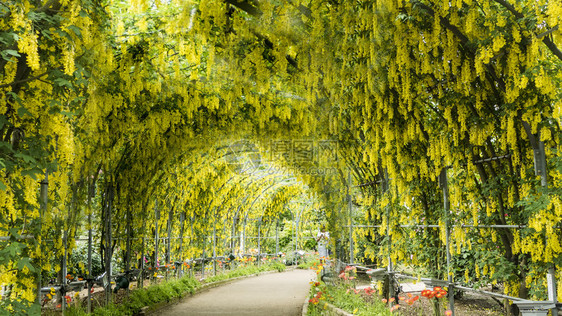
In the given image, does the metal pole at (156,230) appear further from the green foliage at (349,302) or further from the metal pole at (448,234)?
the metal pole at (448,234)

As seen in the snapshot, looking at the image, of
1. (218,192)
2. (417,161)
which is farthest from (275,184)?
(417,161)

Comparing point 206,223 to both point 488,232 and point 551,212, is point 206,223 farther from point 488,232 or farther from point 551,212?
point 551,212

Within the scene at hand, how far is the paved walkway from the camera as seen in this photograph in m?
7.14

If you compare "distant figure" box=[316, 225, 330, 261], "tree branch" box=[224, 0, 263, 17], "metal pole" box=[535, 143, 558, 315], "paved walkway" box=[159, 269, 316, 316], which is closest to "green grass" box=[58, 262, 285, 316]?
"paved walkway" box=[159, 269, 316, 316]

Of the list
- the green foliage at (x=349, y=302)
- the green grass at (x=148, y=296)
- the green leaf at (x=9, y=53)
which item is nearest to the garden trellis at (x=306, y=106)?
the green leaf at (x=9, y=53)

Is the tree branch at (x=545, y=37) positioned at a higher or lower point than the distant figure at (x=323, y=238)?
higher

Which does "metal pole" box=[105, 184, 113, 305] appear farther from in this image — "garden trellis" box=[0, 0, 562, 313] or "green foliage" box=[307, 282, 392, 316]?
"green foliage" box=[307, 282, 392, 316]

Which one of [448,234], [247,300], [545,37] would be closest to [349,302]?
[448,234]

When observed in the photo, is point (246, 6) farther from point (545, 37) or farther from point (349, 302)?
point (349, 302)

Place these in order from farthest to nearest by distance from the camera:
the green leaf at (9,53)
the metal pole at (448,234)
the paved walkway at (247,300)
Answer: the paved walkway at (247,300)
the metal pole at (448,234)
the green leaf at (9,53)

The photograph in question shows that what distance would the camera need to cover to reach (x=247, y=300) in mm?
8391

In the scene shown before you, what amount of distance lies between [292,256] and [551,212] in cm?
1535

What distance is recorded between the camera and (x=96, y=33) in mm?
3658

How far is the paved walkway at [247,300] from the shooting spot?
7.14 meters
